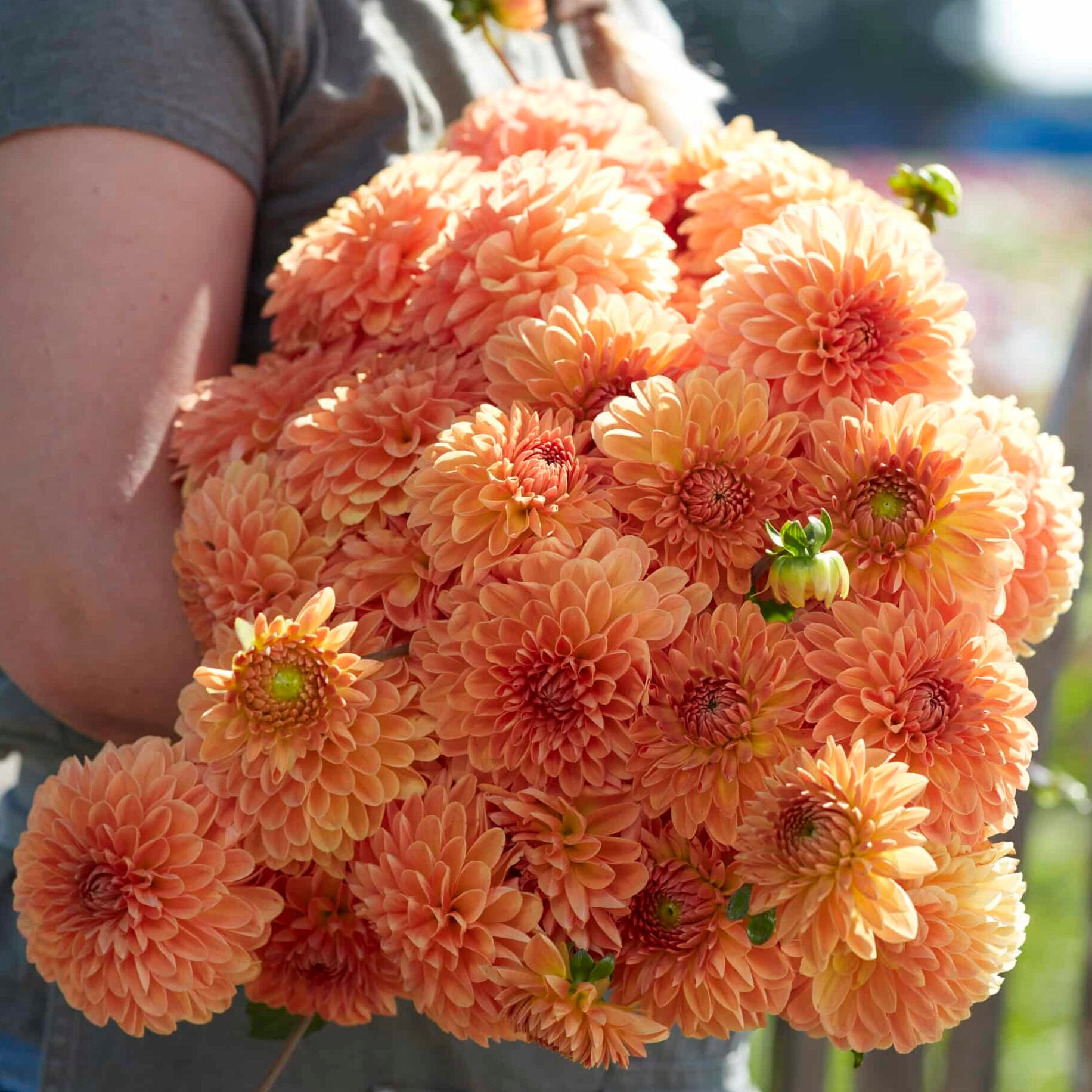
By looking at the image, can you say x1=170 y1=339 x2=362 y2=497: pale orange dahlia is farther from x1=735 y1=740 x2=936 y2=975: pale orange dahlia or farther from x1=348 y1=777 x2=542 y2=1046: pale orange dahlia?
x1=735 y1=740 x2=936 y2=975: pale orange dahlia

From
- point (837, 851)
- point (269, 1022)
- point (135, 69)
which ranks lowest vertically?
point (269, 1022)

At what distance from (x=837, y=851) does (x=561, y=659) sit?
0.44ft

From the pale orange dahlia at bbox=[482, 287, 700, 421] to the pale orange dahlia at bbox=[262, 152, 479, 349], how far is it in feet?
0.33

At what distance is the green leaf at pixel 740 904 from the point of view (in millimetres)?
486

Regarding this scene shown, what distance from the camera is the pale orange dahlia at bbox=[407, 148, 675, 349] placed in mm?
590

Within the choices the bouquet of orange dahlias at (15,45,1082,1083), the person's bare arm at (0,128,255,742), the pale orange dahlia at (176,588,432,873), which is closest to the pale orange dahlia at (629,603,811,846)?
the bouquet of orange dahlias at (15,45,1082,1083)

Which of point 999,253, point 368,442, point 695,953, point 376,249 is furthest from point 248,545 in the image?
point 999,253

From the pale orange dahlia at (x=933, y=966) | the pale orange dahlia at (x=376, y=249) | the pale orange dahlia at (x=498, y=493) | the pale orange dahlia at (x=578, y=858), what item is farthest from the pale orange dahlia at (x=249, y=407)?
the pale orange dahlia at (x=933, y=966)

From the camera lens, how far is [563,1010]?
0.49m

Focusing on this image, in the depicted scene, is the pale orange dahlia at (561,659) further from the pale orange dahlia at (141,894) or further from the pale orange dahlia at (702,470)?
the pale orange dahlia at (141,894)

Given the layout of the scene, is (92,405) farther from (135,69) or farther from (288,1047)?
(288,1047)

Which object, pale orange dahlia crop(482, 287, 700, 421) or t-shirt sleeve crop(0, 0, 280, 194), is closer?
pale orange dahlia crop(482, 287, 700, 421)

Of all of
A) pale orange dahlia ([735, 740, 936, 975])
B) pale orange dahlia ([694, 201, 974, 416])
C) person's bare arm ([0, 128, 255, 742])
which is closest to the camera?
pale orange dahlia ([735, 740, 936, 975])

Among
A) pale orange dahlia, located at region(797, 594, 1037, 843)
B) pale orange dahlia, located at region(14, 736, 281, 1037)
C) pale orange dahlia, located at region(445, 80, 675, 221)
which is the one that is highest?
pale orange dahlia, located at region(445, 80, 675, 221)
